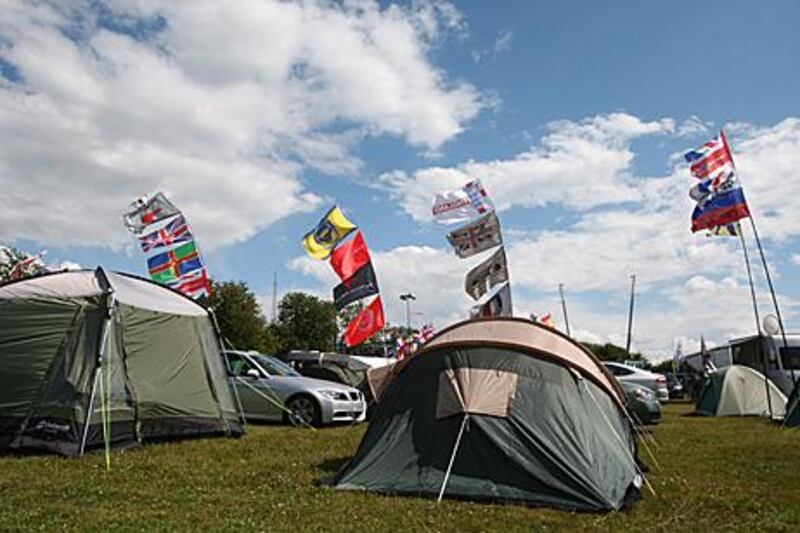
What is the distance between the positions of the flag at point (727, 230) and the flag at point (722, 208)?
0.24 meters

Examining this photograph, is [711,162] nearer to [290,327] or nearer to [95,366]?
[95,366]

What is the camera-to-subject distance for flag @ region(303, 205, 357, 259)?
18812mm

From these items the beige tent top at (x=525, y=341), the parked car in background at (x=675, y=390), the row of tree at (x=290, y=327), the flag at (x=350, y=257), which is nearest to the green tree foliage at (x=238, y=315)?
the row of tree at (x=290, y=327)

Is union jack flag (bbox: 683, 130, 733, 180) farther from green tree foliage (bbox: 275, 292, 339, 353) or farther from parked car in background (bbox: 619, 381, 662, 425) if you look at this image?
green tree foliage (bbox: 275, 292, 339, 353)

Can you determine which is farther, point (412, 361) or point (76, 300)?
point (76, 300)

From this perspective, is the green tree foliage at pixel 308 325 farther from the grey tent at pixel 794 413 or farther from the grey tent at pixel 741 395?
the grey tent at pixel 794 413

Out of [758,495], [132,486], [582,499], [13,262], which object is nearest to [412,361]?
[582,499]

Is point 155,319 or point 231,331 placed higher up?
point 231,331

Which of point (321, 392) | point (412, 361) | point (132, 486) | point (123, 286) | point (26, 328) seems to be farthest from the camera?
point (321, 392)

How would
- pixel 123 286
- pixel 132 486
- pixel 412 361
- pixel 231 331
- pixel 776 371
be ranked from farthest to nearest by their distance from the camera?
1. pixel 231 331
2. pixel 776 371
3. pixel 123 286
4. pixel 412 361
5. pixel 132 486

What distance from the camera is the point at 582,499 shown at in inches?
271

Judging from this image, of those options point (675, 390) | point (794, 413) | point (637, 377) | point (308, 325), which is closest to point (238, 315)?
point (308, 325)

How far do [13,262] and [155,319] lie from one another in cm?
3150

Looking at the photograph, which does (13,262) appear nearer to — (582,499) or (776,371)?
(776,371)
